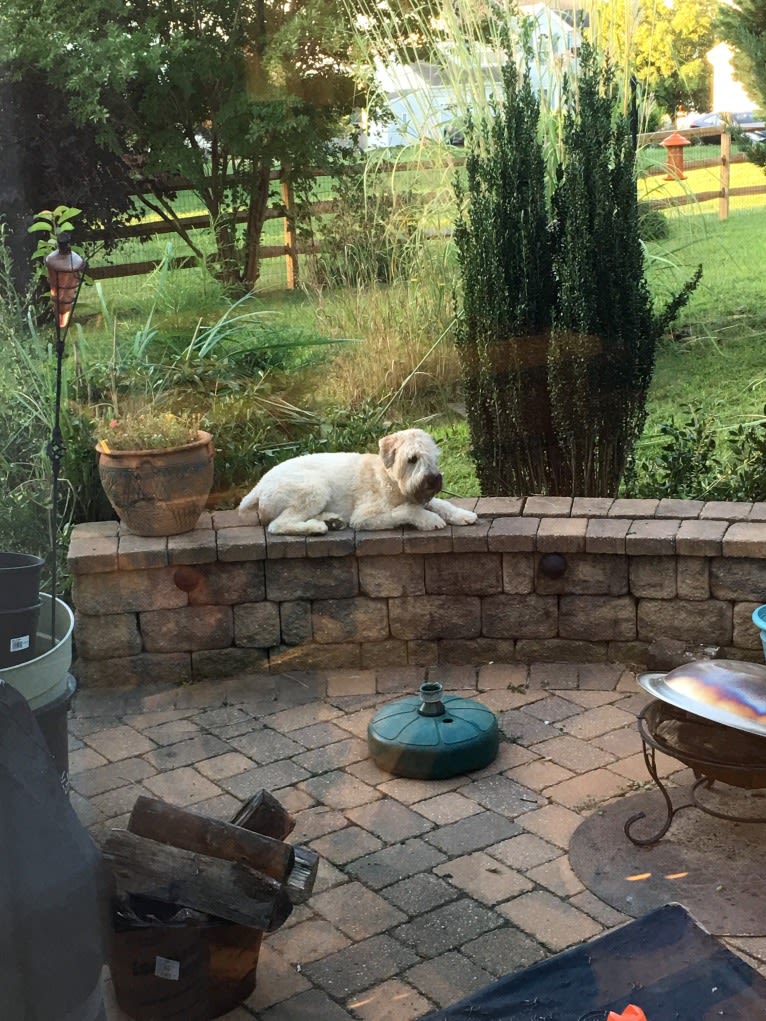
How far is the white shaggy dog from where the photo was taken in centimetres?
409

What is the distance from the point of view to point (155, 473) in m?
4.14

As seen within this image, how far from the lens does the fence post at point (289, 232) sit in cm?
669

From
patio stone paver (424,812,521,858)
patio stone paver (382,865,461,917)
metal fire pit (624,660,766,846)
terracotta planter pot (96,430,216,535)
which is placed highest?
terracotta planter pot (96,430,216,535)

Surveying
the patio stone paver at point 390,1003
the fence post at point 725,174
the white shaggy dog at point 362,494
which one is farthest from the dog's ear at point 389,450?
the fence post at point 725,174

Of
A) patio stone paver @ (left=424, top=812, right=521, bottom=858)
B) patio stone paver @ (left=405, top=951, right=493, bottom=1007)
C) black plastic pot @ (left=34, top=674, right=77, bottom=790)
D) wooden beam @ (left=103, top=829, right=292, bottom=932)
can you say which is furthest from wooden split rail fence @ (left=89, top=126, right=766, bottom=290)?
patio stone paver @ (left=405, top=951, right=493, bottom=1007)

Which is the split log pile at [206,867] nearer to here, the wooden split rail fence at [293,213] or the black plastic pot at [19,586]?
the black plastic pot at [19,586]

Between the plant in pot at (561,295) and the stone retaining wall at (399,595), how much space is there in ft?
1.68

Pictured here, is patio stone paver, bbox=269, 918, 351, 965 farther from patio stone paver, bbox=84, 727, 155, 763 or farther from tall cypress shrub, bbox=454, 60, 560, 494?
tall cypress shrub, bbox=454, 60, 560, 494

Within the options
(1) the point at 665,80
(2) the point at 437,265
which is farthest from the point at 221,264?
(1) the point at 665,80

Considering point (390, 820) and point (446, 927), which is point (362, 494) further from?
point (446, 927)

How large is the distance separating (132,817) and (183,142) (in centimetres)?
386

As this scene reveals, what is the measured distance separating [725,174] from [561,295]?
→ 11.3ft

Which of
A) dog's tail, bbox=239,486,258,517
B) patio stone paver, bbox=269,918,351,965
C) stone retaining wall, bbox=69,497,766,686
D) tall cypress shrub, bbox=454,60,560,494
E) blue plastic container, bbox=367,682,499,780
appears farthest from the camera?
tall cypress shrub, bbox=454,60,560,494

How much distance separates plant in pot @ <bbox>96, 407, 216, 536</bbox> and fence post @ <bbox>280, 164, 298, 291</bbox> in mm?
2812
